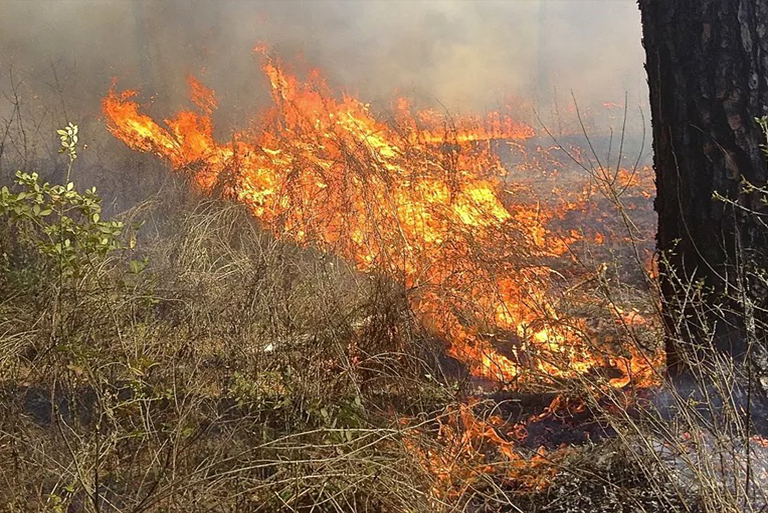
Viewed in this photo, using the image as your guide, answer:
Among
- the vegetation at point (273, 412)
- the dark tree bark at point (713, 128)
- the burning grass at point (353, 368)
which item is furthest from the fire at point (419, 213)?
the dark tree bark at point (713, 128)

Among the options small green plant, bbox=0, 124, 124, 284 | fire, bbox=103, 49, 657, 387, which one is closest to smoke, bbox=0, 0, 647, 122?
fire, bbox=103, 49, 657, 387

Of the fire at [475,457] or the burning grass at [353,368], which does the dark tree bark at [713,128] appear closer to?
the burning grass at [353,368]

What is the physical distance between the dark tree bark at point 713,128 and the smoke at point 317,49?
18.0ft

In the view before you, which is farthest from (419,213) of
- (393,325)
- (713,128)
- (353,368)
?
(713,128)

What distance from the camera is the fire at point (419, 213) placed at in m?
3.51

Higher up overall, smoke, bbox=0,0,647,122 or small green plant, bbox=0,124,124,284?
smoke, bbox=0,0,647,122

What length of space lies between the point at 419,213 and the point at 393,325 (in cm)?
147

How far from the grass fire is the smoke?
5.94 ft

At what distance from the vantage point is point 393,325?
10.5ft

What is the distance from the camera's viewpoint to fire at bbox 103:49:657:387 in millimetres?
3508

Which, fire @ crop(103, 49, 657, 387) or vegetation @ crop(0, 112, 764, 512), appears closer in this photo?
vegetation @ crop(0, 112, 764, 512)

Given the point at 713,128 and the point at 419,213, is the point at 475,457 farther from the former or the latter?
the point at 419,213

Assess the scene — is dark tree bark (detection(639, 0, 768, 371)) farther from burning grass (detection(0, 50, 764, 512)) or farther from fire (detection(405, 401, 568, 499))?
fire (detection(405, 401, 568, 499))

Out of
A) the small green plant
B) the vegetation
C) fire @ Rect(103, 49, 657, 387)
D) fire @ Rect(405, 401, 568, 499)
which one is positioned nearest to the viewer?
the vegetation
